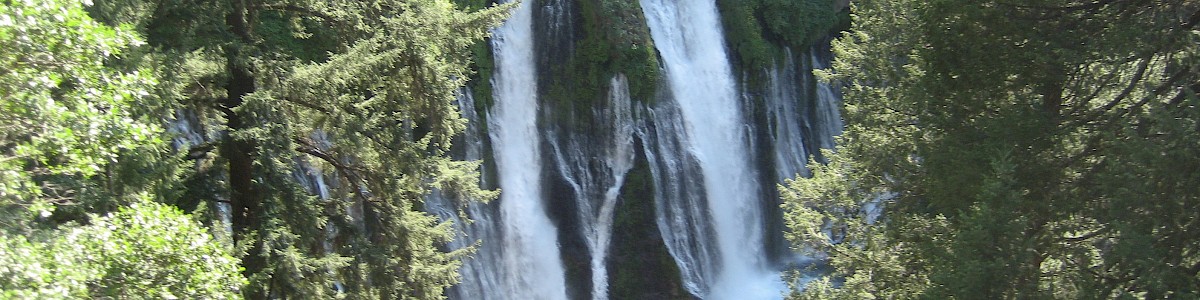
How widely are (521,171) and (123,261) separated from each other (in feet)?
40.6

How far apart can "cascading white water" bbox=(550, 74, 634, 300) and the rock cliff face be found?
24 mm

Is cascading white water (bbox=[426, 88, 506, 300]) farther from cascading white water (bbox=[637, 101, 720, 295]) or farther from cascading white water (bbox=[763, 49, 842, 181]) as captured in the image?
cascading white water (bbox=[763, 49, 842, 181])

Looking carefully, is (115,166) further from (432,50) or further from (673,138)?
(673,138)

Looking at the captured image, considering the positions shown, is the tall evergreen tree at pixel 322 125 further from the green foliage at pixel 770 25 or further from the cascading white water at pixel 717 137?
the green foliage at pixel 770 25

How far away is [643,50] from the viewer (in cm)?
1786

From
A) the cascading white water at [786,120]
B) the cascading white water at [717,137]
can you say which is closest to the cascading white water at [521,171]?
the cascading white water at [717,137]

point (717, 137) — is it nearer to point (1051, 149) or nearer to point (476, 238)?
point (476, 238)

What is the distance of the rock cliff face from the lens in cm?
1655

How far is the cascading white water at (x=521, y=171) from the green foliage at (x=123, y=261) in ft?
37.3

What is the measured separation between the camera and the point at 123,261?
4328 mm

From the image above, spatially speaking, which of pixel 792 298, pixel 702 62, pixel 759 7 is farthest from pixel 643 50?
pixel 792 298

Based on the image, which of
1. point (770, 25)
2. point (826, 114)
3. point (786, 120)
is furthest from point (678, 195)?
point (826, 114)

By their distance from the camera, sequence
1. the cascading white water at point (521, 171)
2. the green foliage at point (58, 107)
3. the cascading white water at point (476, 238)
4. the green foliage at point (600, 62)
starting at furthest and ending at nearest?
1. the green foliage at point (600, 62)
2. the cascading white water at point (521, 171)
3. the cascading white water at point (476, 238)
4. the green foliage at point (58, 107)

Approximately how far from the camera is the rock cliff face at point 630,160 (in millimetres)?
16547
